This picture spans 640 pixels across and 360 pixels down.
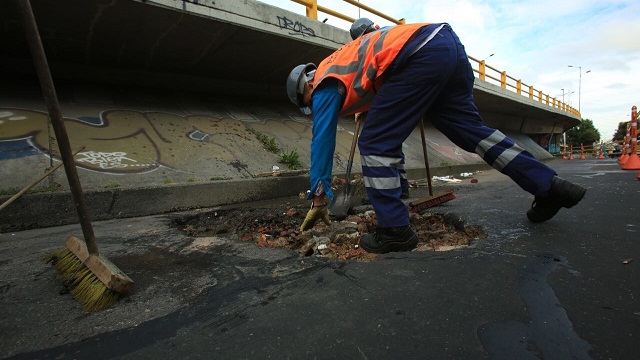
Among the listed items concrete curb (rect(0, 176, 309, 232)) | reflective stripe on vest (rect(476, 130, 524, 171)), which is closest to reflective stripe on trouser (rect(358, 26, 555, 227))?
reflective stripe on vest (rect(476, 130, 524, 171))

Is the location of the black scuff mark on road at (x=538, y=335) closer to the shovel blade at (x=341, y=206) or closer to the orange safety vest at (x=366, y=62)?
the orange safety vest at (x=366, y=62)

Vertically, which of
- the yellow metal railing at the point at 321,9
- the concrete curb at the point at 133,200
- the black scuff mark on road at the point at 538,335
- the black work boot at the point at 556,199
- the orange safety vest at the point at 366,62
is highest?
the yellow metal railing at the point at 321,9

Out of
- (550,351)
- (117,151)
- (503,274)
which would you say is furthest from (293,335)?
(117,151)

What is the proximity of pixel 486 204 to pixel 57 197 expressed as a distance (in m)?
4.37

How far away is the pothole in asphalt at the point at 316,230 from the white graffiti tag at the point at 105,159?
1.61m

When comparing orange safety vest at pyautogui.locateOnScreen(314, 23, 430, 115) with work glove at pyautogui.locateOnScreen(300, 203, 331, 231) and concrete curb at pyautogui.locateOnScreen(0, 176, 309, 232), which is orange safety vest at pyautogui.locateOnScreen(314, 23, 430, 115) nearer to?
work glove at pyautogui.locateOnScreen(300, 203, 331, 231)

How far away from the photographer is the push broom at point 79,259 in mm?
1360

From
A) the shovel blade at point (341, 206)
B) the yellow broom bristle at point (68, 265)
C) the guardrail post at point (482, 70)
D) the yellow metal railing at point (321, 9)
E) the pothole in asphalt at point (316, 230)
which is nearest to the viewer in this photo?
the yellow broom bristle at point (68, 265)

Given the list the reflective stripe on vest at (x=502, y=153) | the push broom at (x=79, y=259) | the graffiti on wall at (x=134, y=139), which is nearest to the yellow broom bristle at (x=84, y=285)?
the push broom at (x=79, y=259)

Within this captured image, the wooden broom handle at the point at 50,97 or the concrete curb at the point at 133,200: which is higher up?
the wooden broom handle at the point at 50,97

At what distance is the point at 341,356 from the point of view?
963 mm

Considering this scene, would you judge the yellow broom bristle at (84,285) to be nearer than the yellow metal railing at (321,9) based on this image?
Yes

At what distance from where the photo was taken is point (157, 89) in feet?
22.8

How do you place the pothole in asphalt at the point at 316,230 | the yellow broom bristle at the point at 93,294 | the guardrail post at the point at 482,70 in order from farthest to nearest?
the guardrail post at the point at 482,70 → the pothole in asphalt at the point at 316,230 → the yellow broom bristle at the point at 93,294
